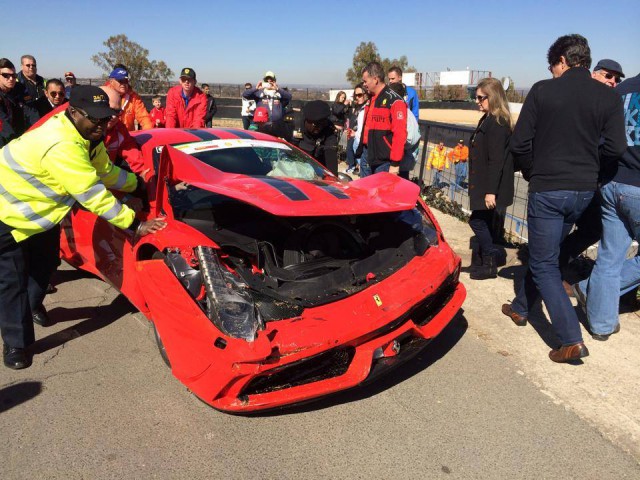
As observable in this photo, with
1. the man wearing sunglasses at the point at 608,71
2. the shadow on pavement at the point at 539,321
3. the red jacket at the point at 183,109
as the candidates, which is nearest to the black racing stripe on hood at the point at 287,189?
the shadow on pavement at the point at 539,321

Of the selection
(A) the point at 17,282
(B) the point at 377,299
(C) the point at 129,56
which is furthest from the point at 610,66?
(C) the point at 129,56

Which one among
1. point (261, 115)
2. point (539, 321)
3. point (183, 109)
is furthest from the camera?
point (261, 115)

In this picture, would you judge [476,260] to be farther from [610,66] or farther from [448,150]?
[448,150]

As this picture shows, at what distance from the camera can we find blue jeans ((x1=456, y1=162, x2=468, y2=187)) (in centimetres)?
747

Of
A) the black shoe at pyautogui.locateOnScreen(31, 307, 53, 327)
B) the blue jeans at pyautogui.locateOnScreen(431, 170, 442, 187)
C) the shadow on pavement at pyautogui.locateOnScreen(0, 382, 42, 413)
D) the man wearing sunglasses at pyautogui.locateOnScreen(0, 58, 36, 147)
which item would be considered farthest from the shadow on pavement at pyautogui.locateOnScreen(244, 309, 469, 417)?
the man wearing sunglasses at pyautogui.locateOnScreen(0, 58, 36, 147)

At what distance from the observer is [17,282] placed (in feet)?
10.9

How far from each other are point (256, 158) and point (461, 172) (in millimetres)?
4217

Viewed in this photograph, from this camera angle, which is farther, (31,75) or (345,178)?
(31,75)

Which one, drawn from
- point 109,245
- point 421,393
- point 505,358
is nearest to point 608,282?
point 505,358

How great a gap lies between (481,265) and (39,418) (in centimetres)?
386

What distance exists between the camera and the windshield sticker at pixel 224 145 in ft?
13.4

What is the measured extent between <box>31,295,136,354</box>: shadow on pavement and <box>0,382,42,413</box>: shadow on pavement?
475mm

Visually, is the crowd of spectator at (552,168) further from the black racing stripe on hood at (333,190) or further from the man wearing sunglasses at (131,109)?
the man wearing sunglasses at (131,109)

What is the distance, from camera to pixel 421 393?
308cm
